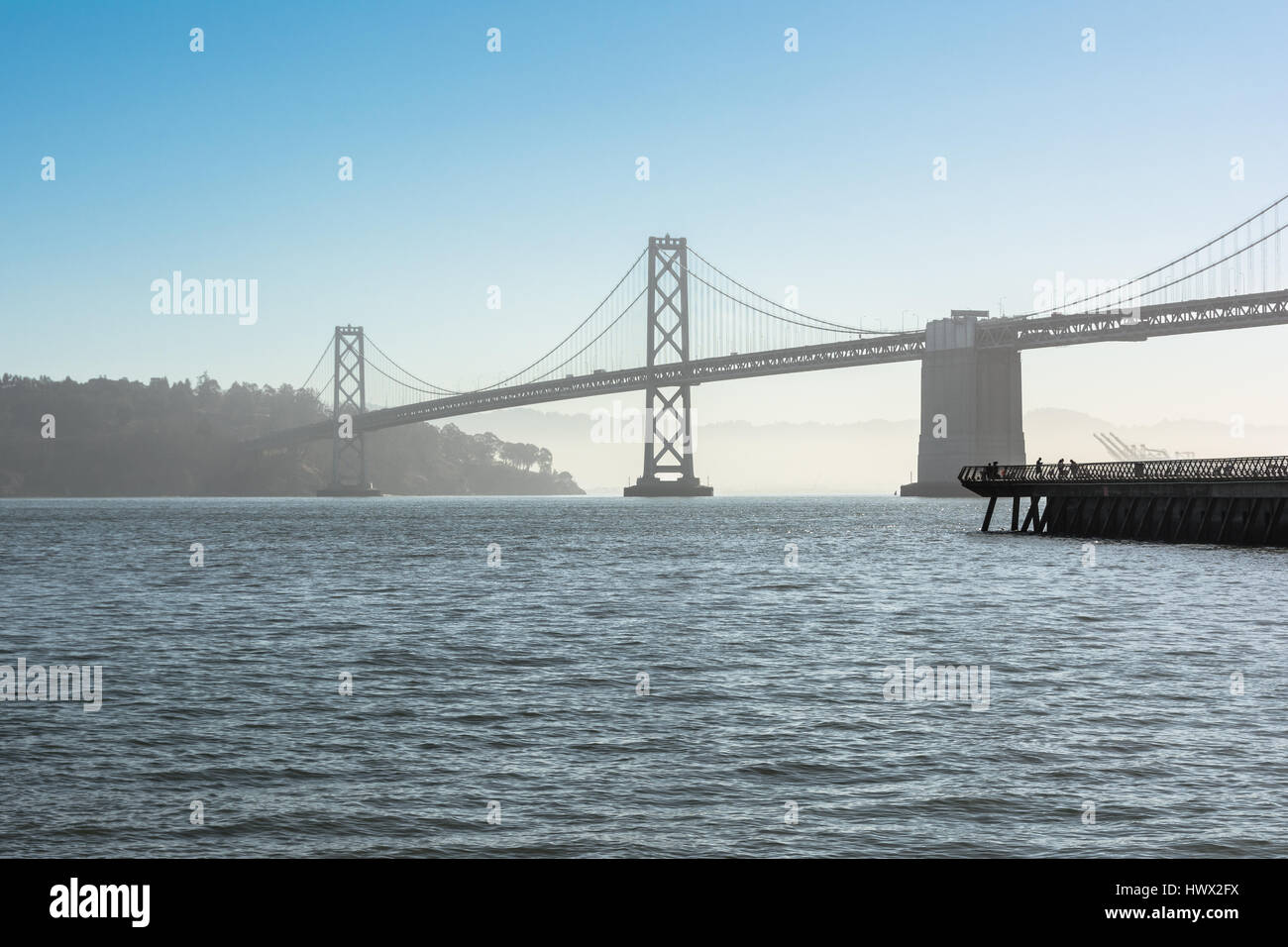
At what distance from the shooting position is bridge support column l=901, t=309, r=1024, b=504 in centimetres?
12962

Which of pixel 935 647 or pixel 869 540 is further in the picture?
pixel 869 540

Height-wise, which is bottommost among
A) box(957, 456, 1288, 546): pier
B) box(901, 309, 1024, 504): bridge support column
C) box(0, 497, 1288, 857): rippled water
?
box(0, 497, 1288, 857): rippled water

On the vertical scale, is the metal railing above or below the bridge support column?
below

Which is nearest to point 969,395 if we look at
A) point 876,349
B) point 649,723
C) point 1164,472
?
point 876,349

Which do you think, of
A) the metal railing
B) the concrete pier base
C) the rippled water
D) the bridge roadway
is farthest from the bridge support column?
the rippled water

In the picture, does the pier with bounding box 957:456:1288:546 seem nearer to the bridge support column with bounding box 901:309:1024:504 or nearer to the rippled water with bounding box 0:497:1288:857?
the rippled water with bounding box 0:497:1288:857

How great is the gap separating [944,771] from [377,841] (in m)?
6.05

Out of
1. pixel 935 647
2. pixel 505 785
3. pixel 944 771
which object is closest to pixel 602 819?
pixel 505 785

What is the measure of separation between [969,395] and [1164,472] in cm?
6365

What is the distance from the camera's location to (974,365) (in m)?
130

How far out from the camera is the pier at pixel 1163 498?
5584cm

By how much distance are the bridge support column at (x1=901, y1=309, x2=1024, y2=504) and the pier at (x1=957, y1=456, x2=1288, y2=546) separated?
51.3 m

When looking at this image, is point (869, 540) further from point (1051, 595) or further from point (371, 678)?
point (371, 678)

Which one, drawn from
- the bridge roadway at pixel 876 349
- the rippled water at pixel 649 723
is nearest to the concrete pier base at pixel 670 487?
the bridge roadway at pixel 876 349
